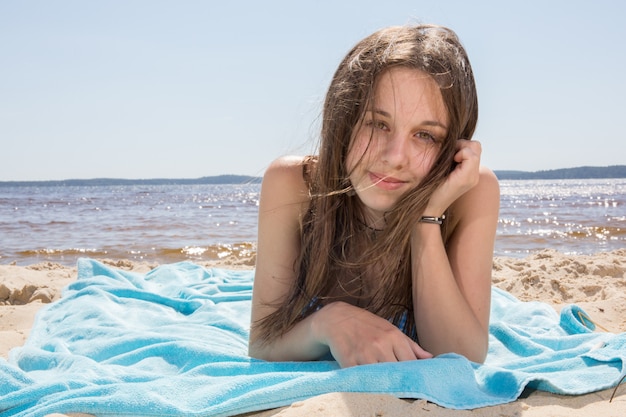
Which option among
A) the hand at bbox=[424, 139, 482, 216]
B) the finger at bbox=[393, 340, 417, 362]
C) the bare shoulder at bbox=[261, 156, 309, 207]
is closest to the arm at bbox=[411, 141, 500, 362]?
the hand at bbox=[424, 139, 482, 216]

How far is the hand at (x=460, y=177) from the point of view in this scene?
86.7 inches

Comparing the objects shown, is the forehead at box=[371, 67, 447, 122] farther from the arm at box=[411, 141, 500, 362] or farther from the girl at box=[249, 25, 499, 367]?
the arm at box=[411, 141, 500, 362]

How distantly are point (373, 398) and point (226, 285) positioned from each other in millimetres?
2777

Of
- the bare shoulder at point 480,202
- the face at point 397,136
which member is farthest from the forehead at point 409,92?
the bare shoulder at point 480,202

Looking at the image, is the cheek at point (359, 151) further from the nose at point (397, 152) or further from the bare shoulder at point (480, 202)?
the bare shoulder at point (480, 202)

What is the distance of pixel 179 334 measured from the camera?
10.0ft

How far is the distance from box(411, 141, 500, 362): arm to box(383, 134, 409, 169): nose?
0.22 metres

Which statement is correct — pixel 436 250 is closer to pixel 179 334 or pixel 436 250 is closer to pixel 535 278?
pixel 179 334

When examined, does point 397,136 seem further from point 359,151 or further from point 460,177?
point 460,177

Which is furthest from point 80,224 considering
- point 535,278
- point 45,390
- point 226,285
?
point 45,390

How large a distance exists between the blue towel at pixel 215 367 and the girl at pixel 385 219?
17 cm

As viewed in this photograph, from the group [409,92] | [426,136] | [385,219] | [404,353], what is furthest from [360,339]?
[409,92]

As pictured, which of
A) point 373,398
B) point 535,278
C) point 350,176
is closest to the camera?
point 373,398

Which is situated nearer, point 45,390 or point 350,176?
point 45,390
